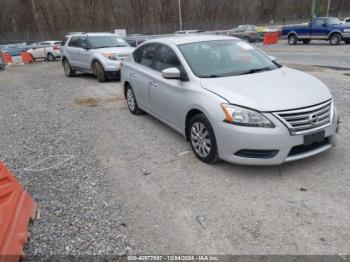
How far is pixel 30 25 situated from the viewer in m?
54.7

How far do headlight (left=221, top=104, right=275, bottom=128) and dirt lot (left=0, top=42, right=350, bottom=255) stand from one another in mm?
712

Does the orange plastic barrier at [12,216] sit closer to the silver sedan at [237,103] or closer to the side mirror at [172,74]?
the silver sedan at [237,103]

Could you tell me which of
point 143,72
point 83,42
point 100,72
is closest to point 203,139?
point 143,72

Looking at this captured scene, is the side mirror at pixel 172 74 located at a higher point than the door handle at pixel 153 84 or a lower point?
higher

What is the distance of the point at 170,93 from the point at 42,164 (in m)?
2.19

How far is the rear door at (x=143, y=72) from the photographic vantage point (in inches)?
222

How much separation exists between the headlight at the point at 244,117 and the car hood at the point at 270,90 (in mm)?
71

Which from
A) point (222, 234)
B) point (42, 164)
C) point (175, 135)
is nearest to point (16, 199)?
point (42, 164)

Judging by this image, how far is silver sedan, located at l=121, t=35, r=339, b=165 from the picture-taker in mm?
3576

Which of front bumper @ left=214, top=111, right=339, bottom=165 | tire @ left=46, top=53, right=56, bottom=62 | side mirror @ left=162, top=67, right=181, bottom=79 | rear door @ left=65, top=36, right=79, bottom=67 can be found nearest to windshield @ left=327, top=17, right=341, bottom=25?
rear door @ left=65, top=36, right=79, bottom=67

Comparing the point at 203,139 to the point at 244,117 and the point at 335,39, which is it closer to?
the point at 244,117

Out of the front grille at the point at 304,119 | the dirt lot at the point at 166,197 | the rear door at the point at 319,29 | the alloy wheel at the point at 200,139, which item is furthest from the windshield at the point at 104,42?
the rear door at the point at 319,29

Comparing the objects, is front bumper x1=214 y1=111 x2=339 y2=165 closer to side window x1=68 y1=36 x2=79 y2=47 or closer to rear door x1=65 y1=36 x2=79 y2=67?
rear door x1=65 y1=36 x2=79 y2=67

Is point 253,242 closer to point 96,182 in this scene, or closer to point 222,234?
point 222,234
